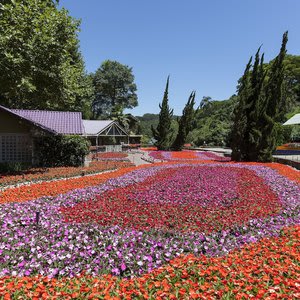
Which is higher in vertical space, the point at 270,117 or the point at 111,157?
the point at 270,117

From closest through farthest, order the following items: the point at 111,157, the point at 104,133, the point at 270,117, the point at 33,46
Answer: the point at 33,46 < the point at 270,117 < the point at 111,157 < the point at 104,133

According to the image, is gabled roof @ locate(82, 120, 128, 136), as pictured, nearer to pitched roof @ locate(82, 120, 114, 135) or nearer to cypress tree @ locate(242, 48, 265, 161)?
pitched roof @ locate(82, 120, 114, 135)

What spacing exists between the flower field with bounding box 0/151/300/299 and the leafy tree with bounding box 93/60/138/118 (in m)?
75.3

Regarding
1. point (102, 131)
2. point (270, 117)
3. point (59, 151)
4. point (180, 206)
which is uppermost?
point (270, 117)

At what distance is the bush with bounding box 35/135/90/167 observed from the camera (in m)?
23.8

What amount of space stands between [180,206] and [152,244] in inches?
136

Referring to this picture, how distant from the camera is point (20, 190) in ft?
41.4

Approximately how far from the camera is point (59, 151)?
78.8ft

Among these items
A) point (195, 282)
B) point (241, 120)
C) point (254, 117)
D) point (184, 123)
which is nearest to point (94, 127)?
point (184, 123)

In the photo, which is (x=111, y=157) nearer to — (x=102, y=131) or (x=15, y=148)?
(x=15, y=148)

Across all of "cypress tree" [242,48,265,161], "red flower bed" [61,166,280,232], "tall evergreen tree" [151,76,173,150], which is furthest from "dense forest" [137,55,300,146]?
"red flower bed" [61,166,280,232]

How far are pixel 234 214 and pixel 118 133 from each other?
147ft

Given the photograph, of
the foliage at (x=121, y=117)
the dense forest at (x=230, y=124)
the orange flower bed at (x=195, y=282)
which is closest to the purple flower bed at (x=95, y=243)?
the orange flower bed at (x=195, y=282)

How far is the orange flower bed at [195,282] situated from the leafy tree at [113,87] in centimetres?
8033
